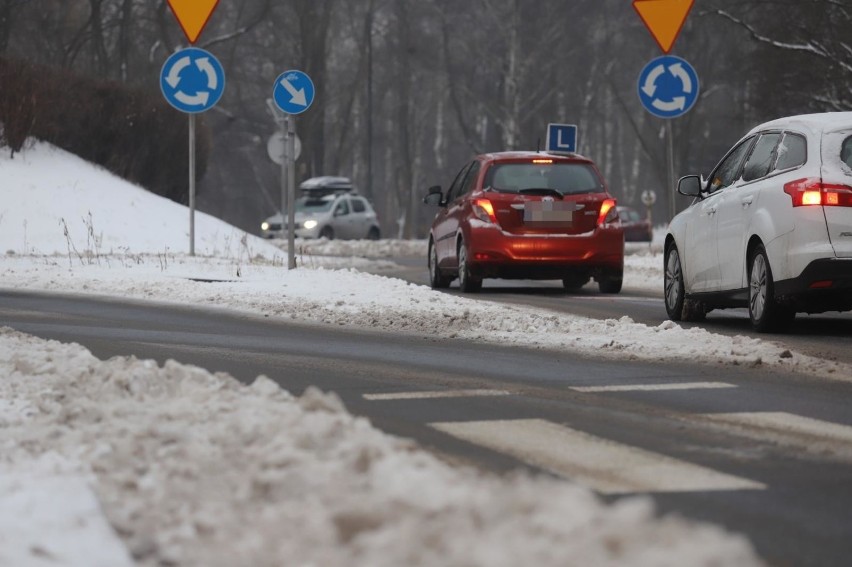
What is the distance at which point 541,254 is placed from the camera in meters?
19.4

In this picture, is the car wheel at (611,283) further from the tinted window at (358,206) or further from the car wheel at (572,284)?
the tinted window at (358,206)

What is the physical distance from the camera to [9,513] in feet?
17.8

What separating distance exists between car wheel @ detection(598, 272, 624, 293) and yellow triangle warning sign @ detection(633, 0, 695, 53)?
2618 mm

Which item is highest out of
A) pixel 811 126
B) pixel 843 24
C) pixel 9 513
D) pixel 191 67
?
pixel 843 24

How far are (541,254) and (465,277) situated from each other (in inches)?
36.4

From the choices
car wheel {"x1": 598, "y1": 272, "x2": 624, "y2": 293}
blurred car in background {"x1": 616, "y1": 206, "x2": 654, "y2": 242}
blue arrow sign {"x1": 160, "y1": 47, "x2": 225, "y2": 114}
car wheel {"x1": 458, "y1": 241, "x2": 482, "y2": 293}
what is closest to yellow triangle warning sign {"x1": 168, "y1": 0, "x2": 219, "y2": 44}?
blue arrow sign {"x1": 160, "y1": 47, "x2": 225, "y2": 114}

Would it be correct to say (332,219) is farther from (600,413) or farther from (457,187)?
(600,413)

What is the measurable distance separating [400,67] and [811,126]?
186 ft

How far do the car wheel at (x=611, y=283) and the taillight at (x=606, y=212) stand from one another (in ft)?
2.08

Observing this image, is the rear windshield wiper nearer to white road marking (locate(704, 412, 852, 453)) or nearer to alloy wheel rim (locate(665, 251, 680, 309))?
alloy wheel rim (locate(665, 251, 680, 309))

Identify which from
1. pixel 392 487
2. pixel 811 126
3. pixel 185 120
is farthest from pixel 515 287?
pixel 392 487

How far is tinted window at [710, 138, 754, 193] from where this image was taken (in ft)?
45.3

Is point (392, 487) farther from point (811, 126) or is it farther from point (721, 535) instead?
point (811, 126)

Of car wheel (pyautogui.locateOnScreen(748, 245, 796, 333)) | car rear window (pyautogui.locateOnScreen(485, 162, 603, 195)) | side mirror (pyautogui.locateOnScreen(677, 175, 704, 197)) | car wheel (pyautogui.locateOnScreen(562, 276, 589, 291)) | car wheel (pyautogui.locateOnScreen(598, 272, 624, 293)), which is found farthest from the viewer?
car wheel (pyautogui.locateOnScreen(562, 276, 589, 291))
